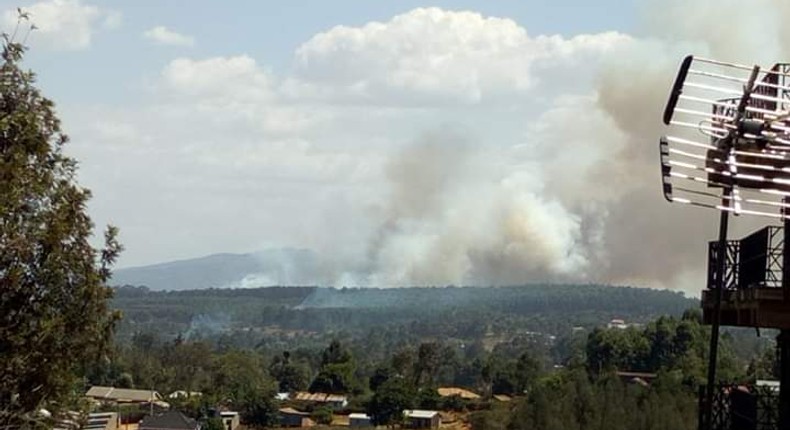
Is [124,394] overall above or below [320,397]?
below

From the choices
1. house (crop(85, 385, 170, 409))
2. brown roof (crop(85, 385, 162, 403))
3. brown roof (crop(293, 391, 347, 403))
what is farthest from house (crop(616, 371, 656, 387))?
brown roof (crop(85, 385, 162, 403))

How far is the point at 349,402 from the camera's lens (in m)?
71.6

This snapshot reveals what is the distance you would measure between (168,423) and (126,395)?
22635mm

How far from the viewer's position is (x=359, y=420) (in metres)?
63.5

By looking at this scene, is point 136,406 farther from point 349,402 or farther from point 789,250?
point 789,250

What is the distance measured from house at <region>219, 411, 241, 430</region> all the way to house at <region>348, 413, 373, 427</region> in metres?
5.41

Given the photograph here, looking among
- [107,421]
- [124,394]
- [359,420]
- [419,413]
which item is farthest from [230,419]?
[124,394]

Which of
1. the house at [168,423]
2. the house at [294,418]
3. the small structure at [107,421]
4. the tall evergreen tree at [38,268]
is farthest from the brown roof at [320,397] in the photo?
the tall evergreen tree at [38,268]

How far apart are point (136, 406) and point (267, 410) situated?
8767 mm

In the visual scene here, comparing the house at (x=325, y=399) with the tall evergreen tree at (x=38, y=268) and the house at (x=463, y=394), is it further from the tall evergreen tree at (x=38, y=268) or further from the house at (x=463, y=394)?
the tall evergreen tree at (x=38, y=268)

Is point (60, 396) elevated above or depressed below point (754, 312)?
below

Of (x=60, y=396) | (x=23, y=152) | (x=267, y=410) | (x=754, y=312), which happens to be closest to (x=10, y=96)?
(x=23, y=152)

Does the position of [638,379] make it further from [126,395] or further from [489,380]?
[126,395]

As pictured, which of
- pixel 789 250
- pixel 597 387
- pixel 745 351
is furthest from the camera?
pixel 745 351
